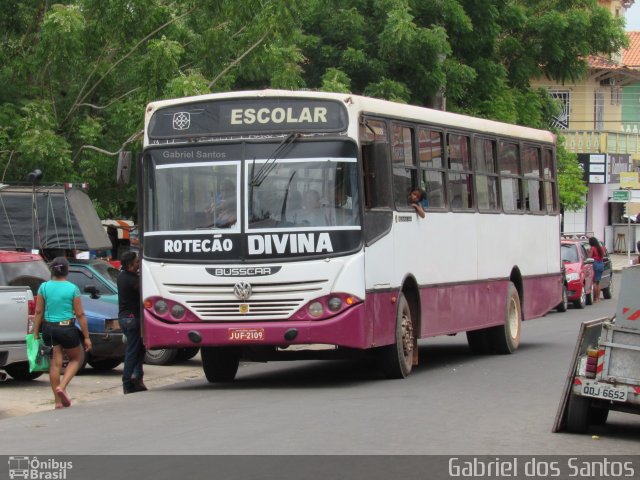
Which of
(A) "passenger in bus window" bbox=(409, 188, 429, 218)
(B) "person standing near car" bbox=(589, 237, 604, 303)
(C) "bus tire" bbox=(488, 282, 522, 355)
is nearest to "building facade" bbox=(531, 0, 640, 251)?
(B) "person standing near car" bbox=(589, 237, 604, 303)

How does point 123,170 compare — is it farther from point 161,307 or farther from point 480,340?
point 480,340

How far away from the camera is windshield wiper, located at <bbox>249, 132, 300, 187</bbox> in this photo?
14109 millimetres

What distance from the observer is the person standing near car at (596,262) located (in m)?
A: 36.4

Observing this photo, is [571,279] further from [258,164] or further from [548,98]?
[258,164]

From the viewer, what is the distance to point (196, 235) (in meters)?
14.2

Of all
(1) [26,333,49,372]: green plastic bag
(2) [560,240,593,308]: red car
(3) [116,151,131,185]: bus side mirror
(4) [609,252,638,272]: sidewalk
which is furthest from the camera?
(4) [609,252,638,272]: sidewalk

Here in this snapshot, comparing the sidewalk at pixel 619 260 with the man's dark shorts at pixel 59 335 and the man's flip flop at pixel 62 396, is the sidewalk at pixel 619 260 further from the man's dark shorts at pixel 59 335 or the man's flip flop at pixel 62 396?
the man's flip flop at pixel 62 396

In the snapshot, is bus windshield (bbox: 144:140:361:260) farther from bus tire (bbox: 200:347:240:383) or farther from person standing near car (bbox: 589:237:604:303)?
person standing near car (bbox: 589:237:604:303)

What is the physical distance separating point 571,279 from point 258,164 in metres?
20.7

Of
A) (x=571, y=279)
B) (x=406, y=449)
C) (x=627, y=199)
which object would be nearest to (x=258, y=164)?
(x=406, y=449)

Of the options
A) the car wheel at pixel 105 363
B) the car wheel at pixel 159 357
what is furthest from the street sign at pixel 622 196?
the car wheel at pixel 105 363

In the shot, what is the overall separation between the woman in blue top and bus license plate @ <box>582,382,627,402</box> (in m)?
5.76

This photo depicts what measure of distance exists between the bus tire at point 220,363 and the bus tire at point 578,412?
574 cm
